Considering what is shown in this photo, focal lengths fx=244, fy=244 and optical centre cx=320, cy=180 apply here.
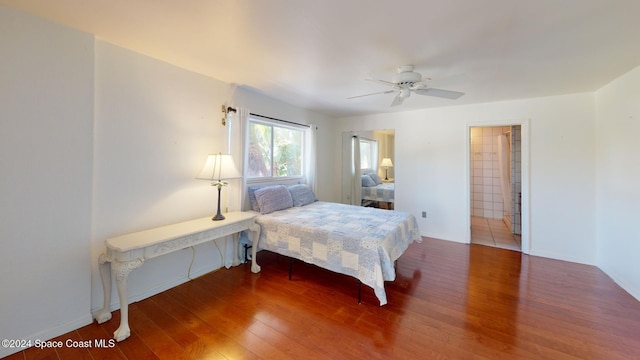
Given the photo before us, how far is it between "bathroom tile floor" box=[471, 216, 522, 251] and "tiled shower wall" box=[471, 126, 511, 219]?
0.36 metres

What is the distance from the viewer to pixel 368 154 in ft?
18.1

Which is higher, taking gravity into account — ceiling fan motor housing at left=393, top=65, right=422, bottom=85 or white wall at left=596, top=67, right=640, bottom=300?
ceiling fan motor housing at left=393, top=65, right=422, bottom=85

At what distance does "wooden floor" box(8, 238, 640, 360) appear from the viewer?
171 cm

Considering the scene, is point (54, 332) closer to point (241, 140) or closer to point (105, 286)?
point (105, 286)

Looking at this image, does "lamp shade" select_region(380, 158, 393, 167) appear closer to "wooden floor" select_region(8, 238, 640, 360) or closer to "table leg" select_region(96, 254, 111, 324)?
"wooden floor" select_region(8, 238, 640, 360)

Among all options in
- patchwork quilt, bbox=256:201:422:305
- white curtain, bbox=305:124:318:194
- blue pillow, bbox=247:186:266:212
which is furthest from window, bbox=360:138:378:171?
blue pillow, bbox=247:186:266:212

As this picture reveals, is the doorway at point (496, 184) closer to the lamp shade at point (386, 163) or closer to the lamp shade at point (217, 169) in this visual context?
the lamp shade at point (386, 163)

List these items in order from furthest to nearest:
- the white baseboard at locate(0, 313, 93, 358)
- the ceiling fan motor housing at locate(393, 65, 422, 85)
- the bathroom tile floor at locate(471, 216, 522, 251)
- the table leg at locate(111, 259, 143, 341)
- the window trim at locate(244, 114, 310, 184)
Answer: the bathroom tile floor at locate(471, 216, 522, 251) < the window trim at locate(244, 114, 310, 184) < the ceiling fan motor housing at locate(393, 65, 422, 85) < the table leg at locate(111, 259, 143, 341) < the white baseboard at locate(0, 313, 93, 358)

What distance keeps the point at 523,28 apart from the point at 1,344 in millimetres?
4206

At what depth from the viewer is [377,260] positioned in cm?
218

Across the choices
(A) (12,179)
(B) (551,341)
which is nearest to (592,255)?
(B) (551,341)

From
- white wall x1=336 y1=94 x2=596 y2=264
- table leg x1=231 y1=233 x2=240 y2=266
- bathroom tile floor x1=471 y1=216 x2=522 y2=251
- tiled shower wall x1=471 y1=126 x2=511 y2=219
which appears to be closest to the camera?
table leg x1=231 y1=233 x2=240 y2=266

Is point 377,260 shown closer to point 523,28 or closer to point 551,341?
point 551,341

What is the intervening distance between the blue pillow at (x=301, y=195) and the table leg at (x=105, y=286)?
220 cm
